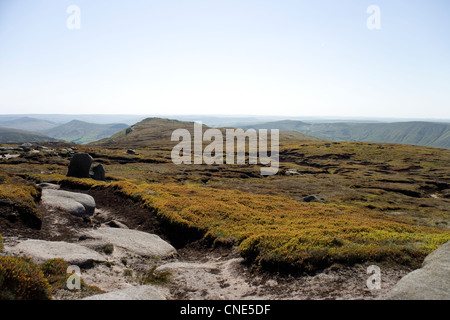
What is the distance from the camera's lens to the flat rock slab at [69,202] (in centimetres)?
2505

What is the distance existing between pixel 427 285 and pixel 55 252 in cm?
1804

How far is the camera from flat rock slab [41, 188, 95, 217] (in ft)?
82.2

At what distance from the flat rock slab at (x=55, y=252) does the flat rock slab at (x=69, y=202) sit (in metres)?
9.50

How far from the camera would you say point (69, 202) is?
1033 inches

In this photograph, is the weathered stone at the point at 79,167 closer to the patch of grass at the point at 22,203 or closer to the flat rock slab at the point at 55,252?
the patch of grass at the point at 22,203

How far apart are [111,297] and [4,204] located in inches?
661

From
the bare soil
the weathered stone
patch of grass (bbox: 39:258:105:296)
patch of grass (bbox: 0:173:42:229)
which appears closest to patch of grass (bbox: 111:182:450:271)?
the bare soil

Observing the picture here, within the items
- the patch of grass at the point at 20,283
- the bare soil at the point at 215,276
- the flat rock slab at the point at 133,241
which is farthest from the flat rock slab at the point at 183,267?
the patch of grass at the point at 20,283

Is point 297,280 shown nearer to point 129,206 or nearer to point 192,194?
point 129,206

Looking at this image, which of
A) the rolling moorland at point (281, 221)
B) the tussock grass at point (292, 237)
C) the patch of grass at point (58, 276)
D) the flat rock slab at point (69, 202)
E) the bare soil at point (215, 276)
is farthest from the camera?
the flat rock slab at point (69, 202)
